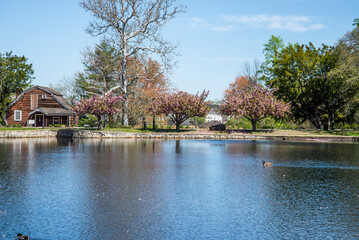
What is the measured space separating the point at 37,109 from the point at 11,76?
7407 millimetres

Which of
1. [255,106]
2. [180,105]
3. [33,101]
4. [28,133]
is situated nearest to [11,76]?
[33,101]

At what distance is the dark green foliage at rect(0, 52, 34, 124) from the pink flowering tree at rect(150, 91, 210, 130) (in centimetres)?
2834

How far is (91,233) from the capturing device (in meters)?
8.64

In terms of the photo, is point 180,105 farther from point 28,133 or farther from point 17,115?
point 17,115

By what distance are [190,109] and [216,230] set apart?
45202 millimetres

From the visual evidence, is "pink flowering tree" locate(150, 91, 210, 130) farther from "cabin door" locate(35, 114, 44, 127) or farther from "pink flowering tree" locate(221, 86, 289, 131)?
"cabin door" locate(35, 114, 44, 127)

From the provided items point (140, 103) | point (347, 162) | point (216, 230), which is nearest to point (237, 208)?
point (216, 230)

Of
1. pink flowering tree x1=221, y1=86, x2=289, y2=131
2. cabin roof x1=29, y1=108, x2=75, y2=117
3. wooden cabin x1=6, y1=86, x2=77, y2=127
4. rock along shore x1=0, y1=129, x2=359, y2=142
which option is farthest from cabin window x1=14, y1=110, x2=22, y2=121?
pink flowering tree x1=221, y1=86, x2=289, y2=131

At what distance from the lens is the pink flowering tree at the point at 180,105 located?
53844 mm

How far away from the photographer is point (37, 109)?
66750mm

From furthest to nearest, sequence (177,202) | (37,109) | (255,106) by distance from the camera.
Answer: (37,109) → (255,106) → (177,202)

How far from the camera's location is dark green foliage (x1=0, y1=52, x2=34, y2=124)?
6550 cm

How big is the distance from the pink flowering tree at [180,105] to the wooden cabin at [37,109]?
20.8 meters

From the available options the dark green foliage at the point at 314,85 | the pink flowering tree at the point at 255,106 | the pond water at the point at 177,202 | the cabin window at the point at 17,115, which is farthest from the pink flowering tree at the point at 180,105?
the pond water at the point at 177,202
